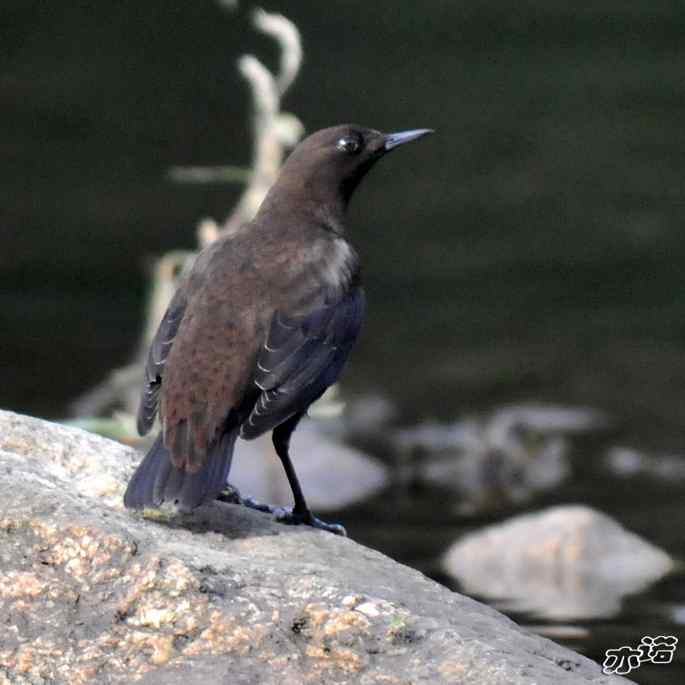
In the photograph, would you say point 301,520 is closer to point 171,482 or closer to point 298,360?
point 298,360

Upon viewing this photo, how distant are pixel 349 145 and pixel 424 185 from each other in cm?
652

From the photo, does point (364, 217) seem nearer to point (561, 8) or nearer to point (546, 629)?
point (561, 8)

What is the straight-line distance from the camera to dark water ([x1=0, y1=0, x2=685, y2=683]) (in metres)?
11.4

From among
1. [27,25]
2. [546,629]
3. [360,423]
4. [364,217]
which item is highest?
[27,25]

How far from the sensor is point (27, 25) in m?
13.0

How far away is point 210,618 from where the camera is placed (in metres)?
4.43

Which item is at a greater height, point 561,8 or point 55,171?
point 561,8

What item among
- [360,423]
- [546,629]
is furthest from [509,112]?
[546,629]

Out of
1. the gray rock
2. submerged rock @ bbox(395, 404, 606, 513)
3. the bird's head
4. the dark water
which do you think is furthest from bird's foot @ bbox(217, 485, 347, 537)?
the dark water

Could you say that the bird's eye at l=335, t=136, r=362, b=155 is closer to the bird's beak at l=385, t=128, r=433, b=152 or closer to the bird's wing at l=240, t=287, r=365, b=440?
the bird's beak at l=385, t=128, r=433, b=152

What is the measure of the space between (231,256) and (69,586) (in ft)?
5.11

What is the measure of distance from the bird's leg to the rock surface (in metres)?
0.65

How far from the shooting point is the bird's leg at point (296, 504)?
18.3ft

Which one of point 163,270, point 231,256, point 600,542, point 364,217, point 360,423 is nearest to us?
point 231,256
